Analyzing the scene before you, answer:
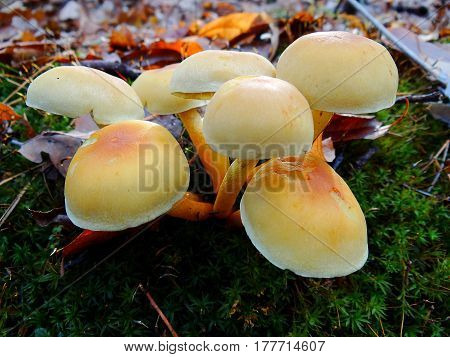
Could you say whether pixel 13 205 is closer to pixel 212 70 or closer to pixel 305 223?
pixel 212 70

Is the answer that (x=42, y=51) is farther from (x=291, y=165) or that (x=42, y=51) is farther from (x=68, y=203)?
(x=291, y=165)

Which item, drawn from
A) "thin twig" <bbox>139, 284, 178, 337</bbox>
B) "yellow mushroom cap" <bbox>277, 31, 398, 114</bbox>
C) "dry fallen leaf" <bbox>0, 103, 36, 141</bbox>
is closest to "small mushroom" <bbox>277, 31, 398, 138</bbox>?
"yellow mushroom cap" <bbox>277, 31, 398, 114</bbox>

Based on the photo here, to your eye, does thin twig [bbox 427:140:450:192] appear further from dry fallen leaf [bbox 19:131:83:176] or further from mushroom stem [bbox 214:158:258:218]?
dry fallen leaf [bbox 19:131:83:176]

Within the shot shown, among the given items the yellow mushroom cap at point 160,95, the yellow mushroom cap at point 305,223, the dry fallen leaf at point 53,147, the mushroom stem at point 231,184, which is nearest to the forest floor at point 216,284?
the mushroom stem at point 231,184

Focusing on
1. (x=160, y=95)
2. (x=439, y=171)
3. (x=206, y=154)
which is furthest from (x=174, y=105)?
(x=439, y=171)

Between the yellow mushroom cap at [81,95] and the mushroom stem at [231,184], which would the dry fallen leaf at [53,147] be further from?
the mushroom stem at [231,184]
